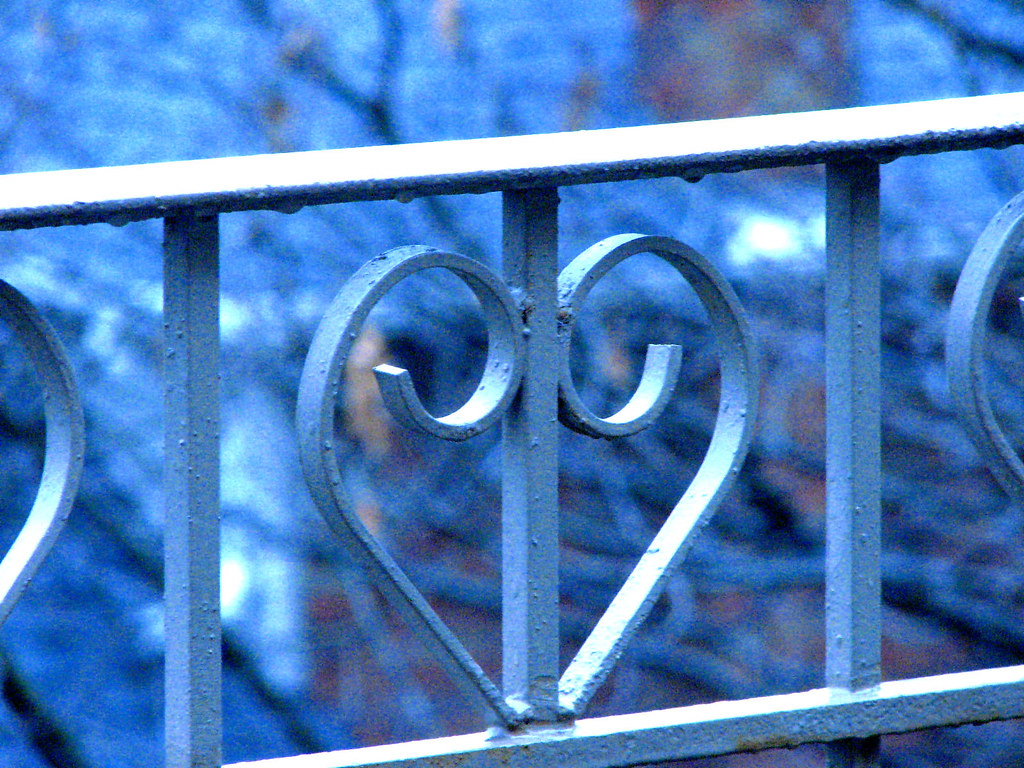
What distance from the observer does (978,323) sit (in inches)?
36.2

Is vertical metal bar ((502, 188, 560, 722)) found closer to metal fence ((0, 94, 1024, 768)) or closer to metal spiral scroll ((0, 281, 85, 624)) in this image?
metal fence ((0, 94, 1024, 768))

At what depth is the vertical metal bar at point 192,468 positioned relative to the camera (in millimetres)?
793

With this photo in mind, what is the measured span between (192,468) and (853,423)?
1.44 feet

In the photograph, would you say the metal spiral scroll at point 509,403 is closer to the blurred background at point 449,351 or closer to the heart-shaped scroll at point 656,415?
the heart-shaped scroll at point 656,415

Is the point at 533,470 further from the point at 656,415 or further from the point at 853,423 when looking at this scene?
the point at 853,423

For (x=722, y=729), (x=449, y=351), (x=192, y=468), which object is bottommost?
(x=722, y=729)

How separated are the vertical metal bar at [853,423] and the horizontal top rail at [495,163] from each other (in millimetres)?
42

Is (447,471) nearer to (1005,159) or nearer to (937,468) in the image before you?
(937,468)

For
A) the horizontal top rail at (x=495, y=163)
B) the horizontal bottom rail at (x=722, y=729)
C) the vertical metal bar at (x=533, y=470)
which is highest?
the horizontal top rail at (x=495, y=163)

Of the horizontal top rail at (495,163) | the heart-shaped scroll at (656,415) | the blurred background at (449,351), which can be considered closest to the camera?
the horizontal top rail at (495,163)

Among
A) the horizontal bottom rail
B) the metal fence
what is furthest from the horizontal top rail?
the horizontal bottom rail

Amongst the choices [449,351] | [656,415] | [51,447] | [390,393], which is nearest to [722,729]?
[656,415]

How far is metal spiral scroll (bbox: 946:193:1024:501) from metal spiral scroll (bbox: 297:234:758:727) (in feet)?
0.45

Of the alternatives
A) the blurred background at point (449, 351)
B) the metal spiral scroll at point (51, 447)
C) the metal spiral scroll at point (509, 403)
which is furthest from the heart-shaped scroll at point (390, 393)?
the blurred background at point (449, 351)
